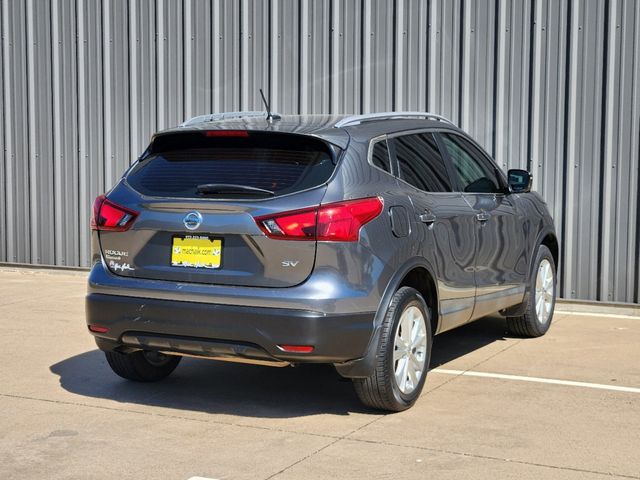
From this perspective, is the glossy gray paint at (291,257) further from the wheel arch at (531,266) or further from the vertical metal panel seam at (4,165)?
the vertical metal panel seam at (4,165)

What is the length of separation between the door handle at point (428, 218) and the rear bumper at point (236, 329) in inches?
34.3

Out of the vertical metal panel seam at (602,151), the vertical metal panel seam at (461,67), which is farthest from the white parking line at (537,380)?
the vertical metal panel seam at (461,67)

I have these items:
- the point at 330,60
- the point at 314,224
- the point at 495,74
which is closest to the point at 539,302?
the point at 495,74

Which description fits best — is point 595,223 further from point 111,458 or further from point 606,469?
point 111,458

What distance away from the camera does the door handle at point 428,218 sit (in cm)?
649

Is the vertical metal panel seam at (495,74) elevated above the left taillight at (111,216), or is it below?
above

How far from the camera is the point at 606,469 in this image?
512cm

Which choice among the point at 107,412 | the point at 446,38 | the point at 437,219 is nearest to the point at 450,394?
the point at 437,219

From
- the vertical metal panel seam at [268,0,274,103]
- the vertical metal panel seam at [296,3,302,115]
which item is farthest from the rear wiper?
the vertical metal panel seam at [268,0,274,103]

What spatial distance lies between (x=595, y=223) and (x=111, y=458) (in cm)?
619

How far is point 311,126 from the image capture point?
630 cm

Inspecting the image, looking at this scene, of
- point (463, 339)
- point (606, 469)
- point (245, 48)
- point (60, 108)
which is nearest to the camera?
point (606, 469)

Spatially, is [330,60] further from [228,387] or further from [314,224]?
[314,224]

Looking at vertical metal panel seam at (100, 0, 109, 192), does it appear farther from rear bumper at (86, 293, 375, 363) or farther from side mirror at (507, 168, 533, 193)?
rear bumper at (86, 293, 375, 363)
